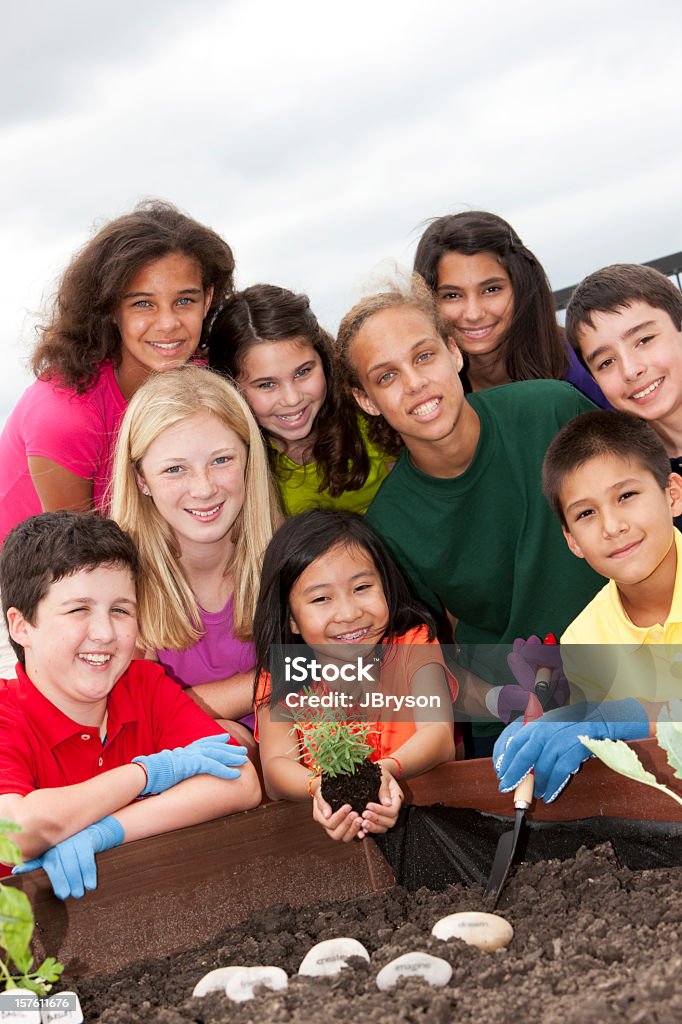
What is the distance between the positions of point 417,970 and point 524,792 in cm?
38

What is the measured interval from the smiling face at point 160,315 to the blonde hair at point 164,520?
0.46 feet

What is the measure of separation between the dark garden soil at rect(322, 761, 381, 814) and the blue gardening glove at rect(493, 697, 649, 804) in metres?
0.19

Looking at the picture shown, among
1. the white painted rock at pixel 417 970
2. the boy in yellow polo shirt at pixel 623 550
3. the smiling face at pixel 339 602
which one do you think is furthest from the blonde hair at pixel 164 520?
the white painted rock at pixel 417 970

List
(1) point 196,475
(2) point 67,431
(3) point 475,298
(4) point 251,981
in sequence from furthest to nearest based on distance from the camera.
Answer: (3) point 475,298 → (2) point 67,431 → (1) point 196,475 → (4) point 251,981

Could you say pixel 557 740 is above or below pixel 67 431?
below

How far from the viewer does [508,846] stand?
1.31 meters

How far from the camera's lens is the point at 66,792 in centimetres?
141

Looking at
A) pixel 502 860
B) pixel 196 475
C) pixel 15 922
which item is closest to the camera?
pixel 15 922

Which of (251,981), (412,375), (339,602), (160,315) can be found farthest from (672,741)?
(160,315)

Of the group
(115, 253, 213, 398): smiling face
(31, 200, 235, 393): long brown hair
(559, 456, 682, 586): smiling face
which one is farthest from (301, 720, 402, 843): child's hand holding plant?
(31, 200, 235, 393): long brown hair

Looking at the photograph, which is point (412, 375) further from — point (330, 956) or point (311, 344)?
point (330, 956)

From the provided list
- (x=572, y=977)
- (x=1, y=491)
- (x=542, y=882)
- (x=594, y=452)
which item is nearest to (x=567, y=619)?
(x=594, y=452)

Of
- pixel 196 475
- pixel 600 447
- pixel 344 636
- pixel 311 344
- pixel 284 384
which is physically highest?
pixel 311 344

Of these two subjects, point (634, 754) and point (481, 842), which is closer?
point (634, 754)
